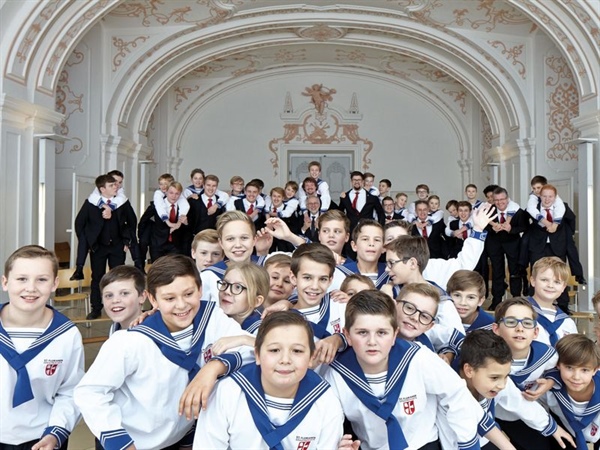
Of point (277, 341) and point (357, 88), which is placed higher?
point (357, 88)

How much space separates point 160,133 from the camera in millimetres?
14836

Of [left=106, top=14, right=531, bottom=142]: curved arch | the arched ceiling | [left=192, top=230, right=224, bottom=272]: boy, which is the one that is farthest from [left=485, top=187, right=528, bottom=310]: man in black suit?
[left=192, top=230, right=224, bottom=272]: boy

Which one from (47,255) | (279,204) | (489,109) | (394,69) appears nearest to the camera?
(47,255)

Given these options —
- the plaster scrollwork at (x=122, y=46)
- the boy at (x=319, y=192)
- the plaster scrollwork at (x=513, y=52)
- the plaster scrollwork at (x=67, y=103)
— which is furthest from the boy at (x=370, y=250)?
the plaster scrollwork at (x=122, y=46)

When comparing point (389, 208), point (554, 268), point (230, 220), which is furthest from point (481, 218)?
point (389, 208)

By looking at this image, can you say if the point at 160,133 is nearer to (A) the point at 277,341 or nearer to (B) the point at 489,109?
(B) the point at 489,109

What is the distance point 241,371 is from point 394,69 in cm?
1330

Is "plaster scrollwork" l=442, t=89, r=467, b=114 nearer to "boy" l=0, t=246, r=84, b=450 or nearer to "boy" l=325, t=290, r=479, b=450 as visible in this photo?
"boy" l=325, t=290, r=479, b=450

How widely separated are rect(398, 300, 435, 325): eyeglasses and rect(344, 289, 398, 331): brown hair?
0.39 meters

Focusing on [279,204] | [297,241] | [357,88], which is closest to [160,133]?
[357,88]

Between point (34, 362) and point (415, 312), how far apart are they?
69.7 inches

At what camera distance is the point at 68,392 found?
2.53 metres

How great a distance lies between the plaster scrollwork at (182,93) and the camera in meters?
15.0

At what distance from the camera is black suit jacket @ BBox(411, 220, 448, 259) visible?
33.1 ft
